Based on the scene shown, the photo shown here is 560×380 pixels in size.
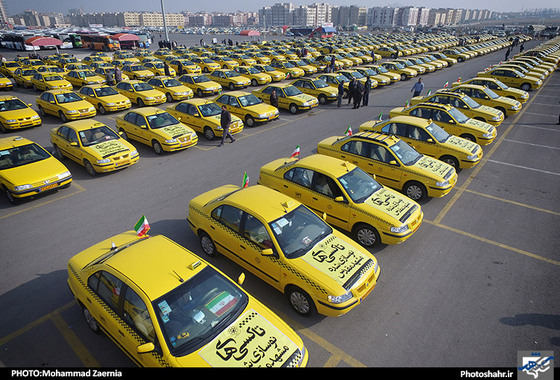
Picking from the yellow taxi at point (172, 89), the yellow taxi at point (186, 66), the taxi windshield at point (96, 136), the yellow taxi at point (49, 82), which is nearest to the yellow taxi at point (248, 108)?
the yellow taxi at point (172, 89)

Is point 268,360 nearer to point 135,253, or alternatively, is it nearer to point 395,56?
point 135,253

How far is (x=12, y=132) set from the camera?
15438 millimetres

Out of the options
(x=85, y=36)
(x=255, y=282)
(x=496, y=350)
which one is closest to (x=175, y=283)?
(x=255, y=282)

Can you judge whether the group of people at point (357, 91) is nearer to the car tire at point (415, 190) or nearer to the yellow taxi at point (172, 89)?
the yellow taxi at point (172, 89)

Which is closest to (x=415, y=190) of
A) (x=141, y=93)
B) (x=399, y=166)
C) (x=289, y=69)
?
(x=399, y=166)

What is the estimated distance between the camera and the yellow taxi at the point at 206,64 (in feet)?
98.1

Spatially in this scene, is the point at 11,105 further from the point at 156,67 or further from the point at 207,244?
the point at 207,244

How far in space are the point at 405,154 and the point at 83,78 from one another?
24.2m

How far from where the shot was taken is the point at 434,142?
10.9 m

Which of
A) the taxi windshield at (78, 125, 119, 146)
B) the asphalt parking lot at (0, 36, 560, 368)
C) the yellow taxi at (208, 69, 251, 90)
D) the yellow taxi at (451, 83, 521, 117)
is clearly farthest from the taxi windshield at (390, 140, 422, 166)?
the yellow taxi at (208, 69, 251, 90)

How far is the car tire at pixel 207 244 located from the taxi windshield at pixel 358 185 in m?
3.39

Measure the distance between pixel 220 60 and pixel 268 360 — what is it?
3225 centimetres

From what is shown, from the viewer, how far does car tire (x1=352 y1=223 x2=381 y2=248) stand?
7.40 metres

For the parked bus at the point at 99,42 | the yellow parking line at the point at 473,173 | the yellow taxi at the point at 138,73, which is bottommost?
the yellow parking line at the point at 473,173
